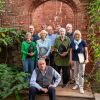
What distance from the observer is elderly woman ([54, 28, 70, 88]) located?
8508 millimetres

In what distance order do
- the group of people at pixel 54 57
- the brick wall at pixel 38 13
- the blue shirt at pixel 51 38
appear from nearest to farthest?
the group of people at pixel 54 57 < the blue shirt at pixel 51 38 < the brick wall at pixel 38 13

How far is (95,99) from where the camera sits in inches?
310

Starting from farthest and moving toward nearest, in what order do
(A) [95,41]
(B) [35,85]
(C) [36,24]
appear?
(C) [36,24] < (A) [95,41] < (B) [35,85]

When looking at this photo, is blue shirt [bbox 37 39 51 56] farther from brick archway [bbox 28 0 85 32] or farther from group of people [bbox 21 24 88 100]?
brick archway [bbox 28 0 85 32]

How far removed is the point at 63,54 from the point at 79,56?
1.56ft

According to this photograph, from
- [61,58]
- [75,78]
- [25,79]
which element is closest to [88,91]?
[75,78]

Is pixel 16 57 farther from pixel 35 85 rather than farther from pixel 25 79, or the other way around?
pixel 35 85

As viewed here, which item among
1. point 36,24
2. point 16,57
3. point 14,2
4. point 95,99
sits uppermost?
point 14,2

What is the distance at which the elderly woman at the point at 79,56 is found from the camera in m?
8.21

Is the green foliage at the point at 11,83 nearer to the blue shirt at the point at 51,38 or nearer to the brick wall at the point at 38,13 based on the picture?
the blue shirt at the point at 51,38

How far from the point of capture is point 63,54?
8.52 m

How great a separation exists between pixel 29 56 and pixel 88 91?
1.79 meters

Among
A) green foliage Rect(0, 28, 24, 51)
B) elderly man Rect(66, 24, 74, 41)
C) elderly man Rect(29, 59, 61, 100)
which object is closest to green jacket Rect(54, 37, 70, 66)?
elderly man Rect(66, 24, 74, 41)

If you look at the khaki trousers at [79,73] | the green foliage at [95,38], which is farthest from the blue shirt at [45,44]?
the green foliage at [95,38]
